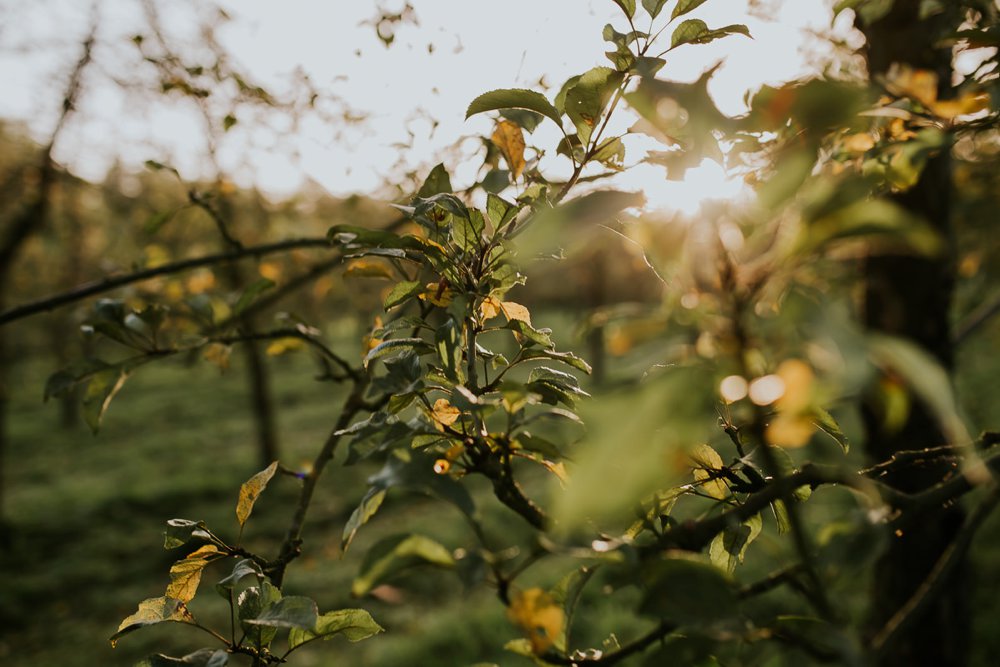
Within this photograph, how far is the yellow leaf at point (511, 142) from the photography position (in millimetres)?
963

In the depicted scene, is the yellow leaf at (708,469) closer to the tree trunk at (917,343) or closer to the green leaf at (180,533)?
the green leaf at (180,533)

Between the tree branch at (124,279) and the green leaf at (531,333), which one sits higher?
the tree branch at (124,279)

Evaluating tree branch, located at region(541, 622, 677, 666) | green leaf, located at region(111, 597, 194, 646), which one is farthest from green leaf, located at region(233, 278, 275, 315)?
tree branch, located at region(541, 622, 677, 666)

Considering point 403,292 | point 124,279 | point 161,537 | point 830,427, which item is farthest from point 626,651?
point 161,537

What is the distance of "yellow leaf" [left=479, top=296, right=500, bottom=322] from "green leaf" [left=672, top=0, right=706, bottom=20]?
18.0 inches

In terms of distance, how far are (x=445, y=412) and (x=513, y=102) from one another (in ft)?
1.44

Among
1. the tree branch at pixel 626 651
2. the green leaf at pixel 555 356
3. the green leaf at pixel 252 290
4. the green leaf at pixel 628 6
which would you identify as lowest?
the tree branch at pixel 626 651

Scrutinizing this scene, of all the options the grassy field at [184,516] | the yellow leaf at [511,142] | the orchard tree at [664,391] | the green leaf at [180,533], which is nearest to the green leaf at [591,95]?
the orchard tree at [664,391]

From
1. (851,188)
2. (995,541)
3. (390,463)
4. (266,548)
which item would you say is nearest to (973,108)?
(851,188)

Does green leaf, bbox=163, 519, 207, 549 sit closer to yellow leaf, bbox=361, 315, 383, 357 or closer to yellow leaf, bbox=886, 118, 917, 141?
yellow leaf, bbox=361, 315, 383, 357

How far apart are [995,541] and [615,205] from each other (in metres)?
8.03

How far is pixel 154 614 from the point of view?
2.90 ft

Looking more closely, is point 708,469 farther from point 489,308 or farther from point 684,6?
point 684,6

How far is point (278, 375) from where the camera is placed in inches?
903
